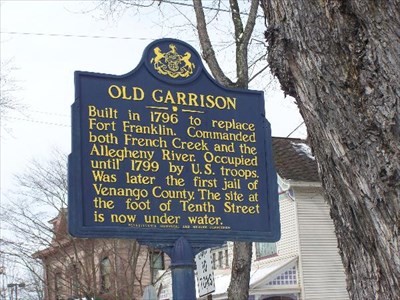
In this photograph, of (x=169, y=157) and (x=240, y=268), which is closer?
(x=169, y=157)

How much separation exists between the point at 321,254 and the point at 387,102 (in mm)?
23005

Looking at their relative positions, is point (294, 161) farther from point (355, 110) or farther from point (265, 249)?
point (355, 110)

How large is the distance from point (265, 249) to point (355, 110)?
78.3ft

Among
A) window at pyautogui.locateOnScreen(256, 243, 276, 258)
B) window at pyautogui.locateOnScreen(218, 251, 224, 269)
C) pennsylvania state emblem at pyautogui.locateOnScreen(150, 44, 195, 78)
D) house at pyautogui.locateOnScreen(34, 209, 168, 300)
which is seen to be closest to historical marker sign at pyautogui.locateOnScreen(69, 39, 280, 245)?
pennsylvania state emblem at pyautogui.locateOnScreen(150, 44, 195, 78)

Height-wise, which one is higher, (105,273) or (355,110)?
Result: (105,273)

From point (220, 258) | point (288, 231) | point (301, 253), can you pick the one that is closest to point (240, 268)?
point (301, 253)

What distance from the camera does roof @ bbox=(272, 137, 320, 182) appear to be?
83.6 feet

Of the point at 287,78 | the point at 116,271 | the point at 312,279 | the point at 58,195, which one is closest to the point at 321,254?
the point at 312,279

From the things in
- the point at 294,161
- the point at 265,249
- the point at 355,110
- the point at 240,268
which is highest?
the point at 294,161

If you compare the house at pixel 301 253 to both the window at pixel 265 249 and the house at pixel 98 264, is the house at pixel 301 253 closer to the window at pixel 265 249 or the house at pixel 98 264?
the window at pixel 265 249

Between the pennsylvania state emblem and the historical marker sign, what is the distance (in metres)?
0.01

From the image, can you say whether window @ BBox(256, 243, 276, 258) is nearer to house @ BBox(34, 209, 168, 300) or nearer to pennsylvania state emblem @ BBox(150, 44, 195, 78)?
house @ BBox(34, 209, 168, 300)

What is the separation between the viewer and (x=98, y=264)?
96.7 feet

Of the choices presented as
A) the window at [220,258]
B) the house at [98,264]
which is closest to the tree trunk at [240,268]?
the house at [98,264]
